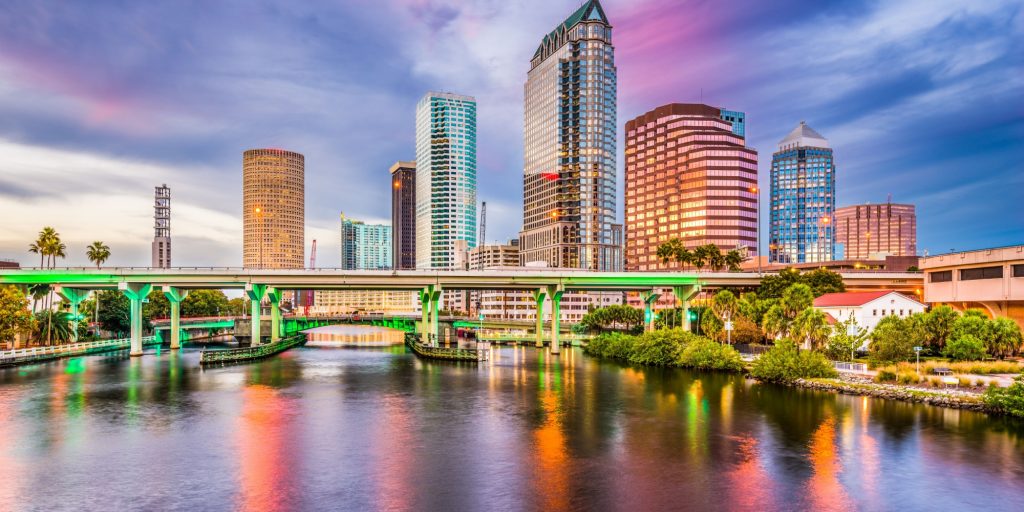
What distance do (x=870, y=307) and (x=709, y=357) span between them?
97.7 feet

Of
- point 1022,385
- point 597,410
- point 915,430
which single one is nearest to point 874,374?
point 1022,385

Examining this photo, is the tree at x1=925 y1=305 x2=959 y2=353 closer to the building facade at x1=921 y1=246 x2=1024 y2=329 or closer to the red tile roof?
the red tile roof

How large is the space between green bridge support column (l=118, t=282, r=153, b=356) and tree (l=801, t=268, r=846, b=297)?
13025cm

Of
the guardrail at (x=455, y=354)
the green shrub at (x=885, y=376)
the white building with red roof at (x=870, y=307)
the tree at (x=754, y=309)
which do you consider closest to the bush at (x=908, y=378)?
the green shrub at (x=885, y=376)

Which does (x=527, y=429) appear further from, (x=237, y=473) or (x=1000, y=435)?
(x=1000, y=435)

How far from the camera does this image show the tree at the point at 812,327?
9256 centimetres

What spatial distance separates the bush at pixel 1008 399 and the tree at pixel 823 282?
246 feet

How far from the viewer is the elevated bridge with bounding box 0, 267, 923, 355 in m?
126

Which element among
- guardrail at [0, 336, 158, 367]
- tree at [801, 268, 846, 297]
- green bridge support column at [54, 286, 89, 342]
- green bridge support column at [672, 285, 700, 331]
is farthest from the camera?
green bridge support column at [672, 285, 700, 331]

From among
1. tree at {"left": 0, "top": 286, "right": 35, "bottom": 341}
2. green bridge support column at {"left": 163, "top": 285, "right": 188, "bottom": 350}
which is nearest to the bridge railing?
tree at {"left": 0, "top": 286, "right": 35, "bottom": 341}

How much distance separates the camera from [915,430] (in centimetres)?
5672

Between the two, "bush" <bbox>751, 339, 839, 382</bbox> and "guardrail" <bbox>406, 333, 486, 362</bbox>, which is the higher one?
"bush" <bbox>751, 339, 839, 382</bbox>

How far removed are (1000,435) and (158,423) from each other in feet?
234

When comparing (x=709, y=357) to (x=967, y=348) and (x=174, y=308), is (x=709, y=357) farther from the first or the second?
(x=174, y=308)
